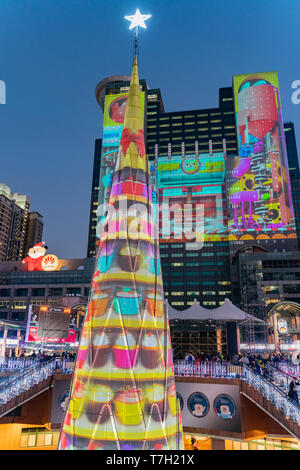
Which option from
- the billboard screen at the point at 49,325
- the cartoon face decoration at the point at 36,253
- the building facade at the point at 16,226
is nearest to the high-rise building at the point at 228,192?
the cartoon face decoration at the point at 36,253

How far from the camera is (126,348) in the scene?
646 centimetres

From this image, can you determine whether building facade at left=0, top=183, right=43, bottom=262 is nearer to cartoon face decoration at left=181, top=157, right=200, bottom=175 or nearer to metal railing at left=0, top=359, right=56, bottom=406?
cartoon face decoration at left=181, top=157, right=200, bottom=175

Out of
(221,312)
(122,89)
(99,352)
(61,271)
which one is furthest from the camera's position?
(122,89)

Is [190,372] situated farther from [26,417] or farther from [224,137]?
[224,137]

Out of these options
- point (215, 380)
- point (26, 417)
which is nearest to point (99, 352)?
point (215, 380)

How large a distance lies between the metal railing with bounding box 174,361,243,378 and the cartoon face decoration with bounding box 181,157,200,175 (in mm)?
98432

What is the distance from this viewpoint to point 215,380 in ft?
51.7

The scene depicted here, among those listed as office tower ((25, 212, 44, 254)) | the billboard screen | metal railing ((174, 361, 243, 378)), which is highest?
office tower ((25, 212, 44, 254))

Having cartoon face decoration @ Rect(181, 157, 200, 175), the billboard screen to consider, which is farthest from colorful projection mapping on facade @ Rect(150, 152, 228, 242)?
the billboard screen

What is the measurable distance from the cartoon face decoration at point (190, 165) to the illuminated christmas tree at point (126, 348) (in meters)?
106

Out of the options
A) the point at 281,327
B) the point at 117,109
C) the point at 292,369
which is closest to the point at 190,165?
the point at 117,109

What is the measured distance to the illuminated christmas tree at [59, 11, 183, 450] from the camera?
610 centimetres

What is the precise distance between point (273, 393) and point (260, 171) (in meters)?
89.5
